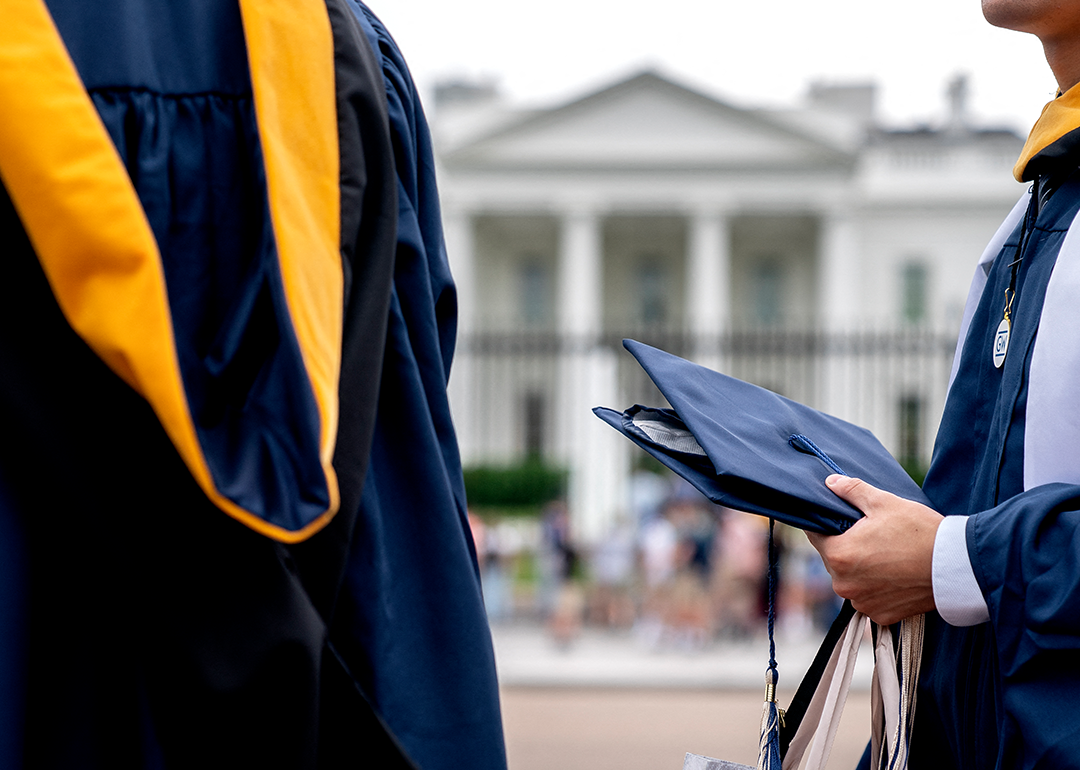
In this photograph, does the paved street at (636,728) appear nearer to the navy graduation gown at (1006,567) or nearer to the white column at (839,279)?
the navy graduation gown at (1006,567)

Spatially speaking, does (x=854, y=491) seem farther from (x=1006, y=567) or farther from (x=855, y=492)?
(x=1006, y=567)

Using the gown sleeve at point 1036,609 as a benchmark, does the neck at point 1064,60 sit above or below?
above

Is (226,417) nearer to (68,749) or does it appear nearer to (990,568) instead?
(68,749)

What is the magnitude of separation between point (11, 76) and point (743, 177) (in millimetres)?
31147

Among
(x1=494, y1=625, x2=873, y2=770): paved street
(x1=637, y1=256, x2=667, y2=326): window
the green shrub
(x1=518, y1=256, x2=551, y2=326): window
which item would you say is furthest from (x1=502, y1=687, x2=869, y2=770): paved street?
(x1=518, y1=256, x2=551, y2=326): window

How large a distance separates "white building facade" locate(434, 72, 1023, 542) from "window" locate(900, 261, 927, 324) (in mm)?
50

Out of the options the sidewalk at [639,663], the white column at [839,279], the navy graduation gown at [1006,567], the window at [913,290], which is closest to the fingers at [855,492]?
the navy graduation gown at [1006,567]

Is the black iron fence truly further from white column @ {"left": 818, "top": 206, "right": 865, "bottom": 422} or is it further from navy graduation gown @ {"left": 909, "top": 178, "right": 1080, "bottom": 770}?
navy graduation gown @ {"left": 909, "top": 178, "right": 1080, "bottom": 770}

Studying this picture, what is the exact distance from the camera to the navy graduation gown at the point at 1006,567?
1228 millimetres

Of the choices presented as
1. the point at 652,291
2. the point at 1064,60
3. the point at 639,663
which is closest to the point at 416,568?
the point at 1064,60

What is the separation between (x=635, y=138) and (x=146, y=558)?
30942 mm

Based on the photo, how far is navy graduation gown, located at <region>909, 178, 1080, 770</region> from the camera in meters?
1.23

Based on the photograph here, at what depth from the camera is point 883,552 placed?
1.35 meters

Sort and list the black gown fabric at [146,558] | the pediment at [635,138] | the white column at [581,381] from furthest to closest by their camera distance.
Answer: the pediment at [635,138] < the white column at [581,381] < the black gown fabric at [146,558]
